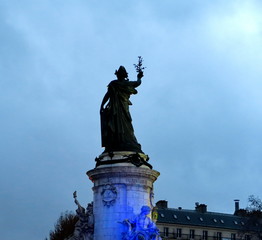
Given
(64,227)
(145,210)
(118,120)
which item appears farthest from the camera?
(64,227)

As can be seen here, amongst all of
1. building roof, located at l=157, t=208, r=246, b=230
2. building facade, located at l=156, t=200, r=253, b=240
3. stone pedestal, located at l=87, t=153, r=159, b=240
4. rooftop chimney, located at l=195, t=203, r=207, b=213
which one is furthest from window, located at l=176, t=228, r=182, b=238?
stone pedestal, located at l=87, t=153, r=159, b=240

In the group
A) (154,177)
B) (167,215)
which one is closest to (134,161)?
(154,177)

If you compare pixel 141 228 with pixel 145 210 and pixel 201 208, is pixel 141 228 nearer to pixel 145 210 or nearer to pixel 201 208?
pixel 145 210

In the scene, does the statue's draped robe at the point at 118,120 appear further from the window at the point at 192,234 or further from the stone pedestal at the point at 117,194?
the window at the point at 192,234

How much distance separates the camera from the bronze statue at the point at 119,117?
100 ft

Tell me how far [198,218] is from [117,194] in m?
56.3

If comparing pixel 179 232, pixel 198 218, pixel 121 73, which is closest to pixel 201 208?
pixel 198 218

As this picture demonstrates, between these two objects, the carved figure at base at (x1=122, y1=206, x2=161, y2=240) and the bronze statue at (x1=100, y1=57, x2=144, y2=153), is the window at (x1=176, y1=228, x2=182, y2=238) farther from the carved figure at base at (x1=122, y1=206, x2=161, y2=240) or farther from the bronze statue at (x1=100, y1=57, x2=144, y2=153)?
the carved figure at base at (x1=122, y1=206, x2=161, y2=240)

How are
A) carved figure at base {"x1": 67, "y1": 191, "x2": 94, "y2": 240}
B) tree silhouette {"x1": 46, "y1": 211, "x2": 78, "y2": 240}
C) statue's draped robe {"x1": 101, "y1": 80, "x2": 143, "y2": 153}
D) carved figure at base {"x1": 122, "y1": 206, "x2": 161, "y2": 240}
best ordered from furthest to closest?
tree silhouette {"x1": 46, "y1": 211, "x2": 78, "y2": 240} < statue's draped robe {"x1": 101, "y1": 80, "x2": 143, "y2": 153} < carved figure at base {"x1": 67, "y1": 191, "x2": 94, "y2": 240} < carved figure at base {"x1": 122, "y1": 206, "x2": 161, "y2": 240}

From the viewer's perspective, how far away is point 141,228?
1089 inches

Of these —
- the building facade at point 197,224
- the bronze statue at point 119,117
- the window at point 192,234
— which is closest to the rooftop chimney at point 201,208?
the building facade at point 197,224

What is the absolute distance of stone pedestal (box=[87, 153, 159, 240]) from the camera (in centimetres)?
2859

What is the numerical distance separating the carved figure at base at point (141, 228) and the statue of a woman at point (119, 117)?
3.54 metres

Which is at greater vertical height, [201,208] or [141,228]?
[201,208]
